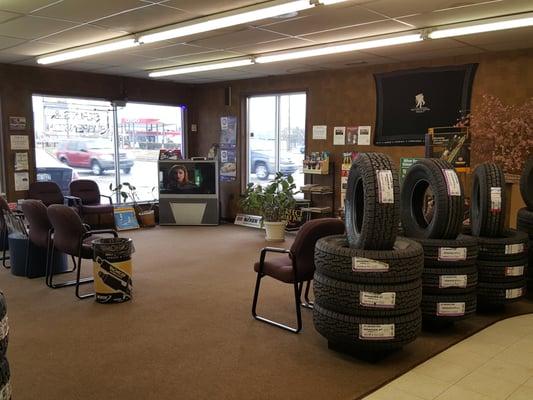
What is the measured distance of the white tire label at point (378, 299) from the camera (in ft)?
9.42

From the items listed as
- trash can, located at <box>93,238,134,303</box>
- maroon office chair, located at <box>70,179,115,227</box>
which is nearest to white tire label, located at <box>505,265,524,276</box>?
trash can, located at <box>93,238,134,303</box>

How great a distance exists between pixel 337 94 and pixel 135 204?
4015mm

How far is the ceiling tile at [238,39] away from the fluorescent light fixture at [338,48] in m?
0.70

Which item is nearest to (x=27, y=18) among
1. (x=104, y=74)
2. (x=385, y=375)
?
(x=104, y=74)

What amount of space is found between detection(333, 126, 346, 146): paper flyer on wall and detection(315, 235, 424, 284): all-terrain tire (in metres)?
4.46

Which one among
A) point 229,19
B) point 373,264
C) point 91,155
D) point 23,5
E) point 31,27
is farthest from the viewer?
point 91,155

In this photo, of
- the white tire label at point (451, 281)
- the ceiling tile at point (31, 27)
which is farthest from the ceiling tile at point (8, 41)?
the white tire label at point (451, 281)

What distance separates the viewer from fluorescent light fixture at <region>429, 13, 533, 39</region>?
14.3 feet

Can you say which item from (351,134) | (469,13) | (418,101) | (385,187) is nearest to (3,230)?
(351,134)

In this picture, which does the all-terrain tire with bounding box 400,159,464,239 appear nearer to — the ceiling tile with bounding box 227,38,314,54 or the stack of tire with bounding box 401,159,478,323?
the stack of tire with bounding box 401,159,478,323

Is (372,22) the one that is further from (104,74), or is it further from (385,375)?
(104,74)

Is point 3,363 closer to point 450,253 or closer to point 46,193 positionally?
point 450,253

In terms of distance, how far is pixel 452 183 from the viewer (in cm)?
342

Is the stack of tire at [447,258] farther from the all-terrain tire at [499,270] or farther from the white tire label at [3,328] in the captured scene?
the white tire label at [3,328]
